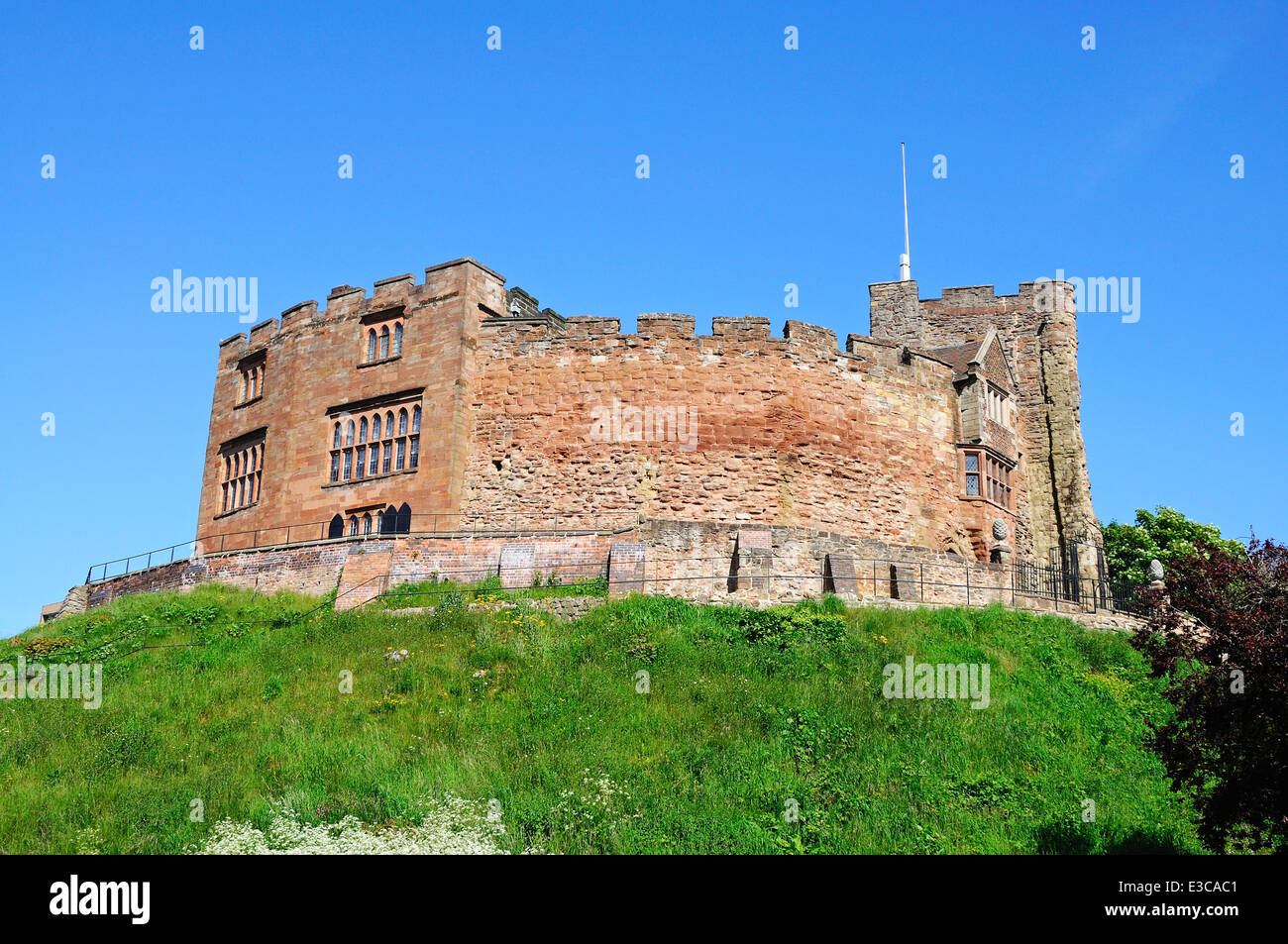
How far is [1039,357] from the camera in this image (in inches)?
1572

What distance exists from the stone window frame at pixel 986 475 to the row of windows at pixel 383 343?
17.3m

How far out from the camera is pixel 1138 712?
870 inches

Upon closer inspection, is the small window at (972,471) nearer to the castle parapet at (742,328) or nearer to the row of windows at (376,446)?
the castle parapet at (742,328)

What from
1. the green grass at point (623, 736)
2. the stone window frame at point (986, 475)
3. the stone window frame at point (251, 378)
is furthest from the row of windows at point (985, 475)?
the stone window frame at point (251, 378)

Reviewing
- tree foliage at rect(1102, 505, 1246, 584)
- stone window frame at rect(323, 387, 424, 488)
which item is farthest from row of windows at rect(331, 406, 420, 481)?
tree foliage at rect(1102, 505, 1246, 584)

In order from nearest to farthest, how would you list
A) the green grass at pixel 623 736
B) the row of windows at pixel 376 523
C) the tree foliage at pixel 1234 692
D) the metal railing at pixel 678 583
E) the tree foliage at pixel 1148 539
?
the tree foliage at pixel 1234 692 → the green grass at pixel 623 736 → the metal railing at pixel 678 583 → the row of windows at pixel 376 523 → the tree foliage at pixel 1148 539

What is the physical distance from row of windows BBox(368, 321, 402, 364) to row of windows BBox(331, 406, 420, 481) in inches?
73.4

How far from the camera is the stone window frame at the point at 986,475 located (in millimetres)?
36094

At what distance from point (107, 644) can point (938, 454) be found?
23.2 meters

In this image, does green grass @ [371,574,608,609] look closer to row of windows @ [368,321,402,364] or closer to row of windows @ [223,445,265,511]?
row of windows @ [368,321,402,364]

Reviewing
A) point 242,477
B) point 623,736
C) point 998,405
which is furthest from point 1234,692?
point 242,477
